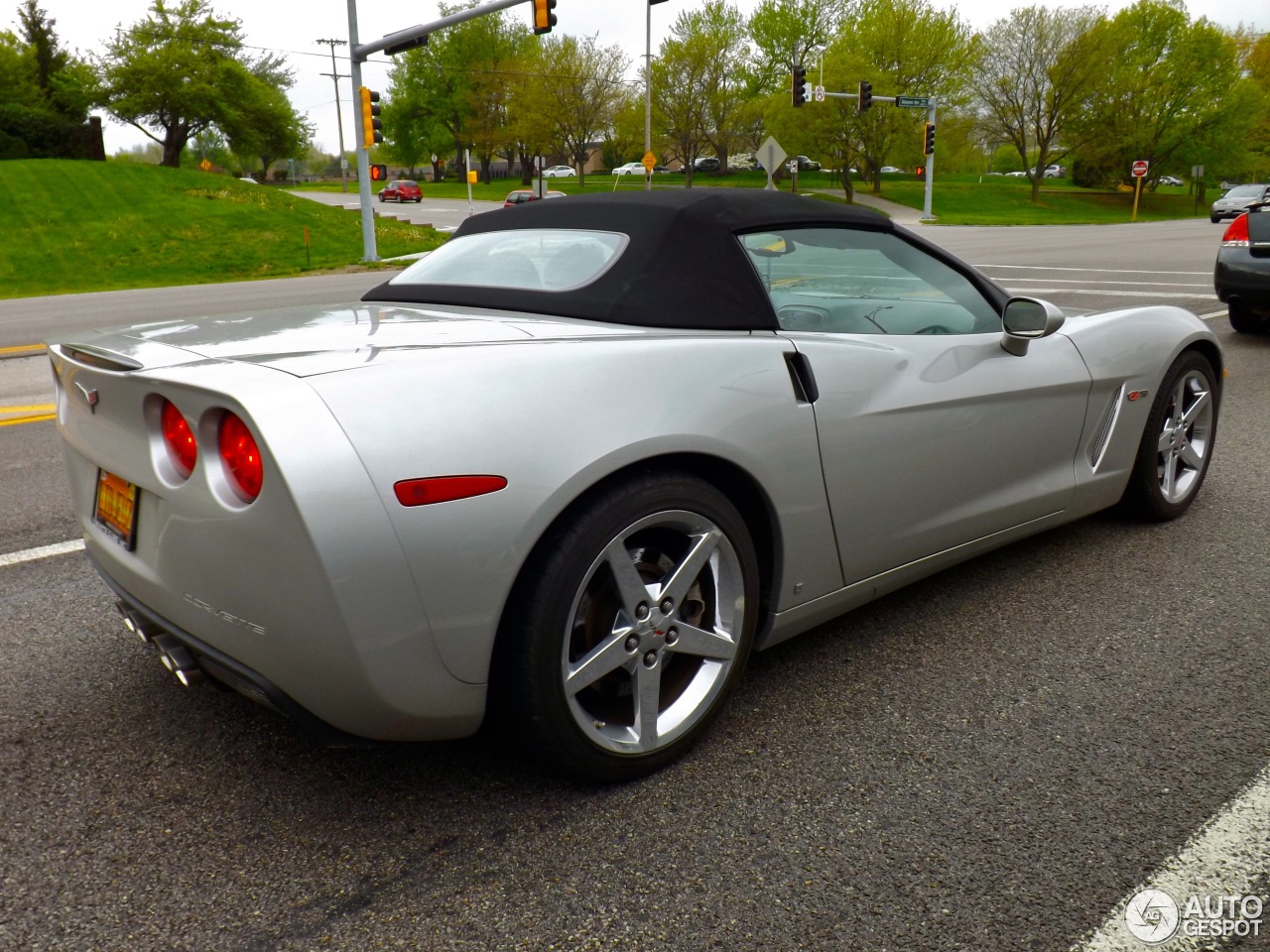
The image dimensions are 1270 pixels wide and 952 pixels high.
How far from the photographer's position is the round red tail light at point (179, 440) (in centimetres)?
213

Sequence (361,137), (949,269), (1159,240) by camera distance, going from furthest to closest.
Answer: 1. (1159,240)
2. (361,137)
3. (949,269)

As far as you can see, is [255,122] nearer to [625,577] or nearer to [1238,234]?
[1238,234]

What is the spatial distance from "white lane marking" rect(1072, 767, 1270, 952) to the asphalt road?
29mm

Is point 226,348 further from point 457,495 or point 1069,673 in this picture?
point 1069,673

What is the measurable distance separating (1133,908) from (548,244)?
2.22m

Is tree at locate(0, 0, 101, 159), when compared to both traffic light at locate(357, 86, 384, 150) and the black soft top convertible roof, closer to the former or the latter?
traffic light at locate(357, 86, 384, 150)

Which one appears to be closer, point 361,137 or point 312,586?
point 312,586

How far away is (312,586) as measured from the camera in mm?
1920

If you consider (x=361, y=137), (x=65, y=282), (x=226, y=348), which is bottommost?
(x=65, y=282)

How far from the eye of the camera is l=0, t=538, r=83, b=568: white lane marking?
3979 millimetres

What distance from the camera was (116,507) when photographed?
242 centimetres

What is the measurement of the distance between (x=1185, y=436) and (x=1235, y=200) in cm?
4893

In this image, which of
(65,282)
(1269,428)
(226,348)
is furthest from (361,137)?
(226,348)

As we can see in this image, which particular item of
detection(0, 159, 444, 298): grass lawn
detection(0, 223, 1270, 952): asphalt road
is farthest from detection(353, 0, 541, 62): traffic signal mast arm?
detection(0, 223, 1270, 952): asphalt road
